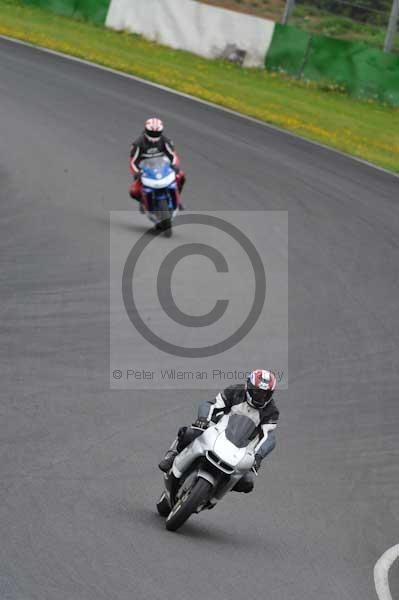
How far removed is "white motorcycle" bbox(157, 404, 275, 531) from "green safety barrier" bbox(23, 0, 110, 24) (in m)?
31.4

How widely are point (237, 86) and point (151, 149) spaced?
15383mm

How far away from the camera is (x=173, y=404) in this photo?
1248cm

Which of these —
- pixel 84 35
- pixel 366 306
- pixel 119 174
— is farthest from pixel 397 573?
pixel 84 35

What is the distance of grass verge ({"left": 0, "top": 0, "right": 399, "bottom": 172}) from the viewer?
98.9ft

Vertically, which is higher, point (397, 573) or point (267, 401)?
point (267, 401)

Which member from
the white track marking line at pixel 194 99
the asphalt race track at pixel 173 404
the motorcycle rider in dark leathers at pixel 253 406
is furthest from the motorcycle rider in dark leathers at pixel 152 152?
the motorcycle rider in dark leathers at pixel 253 406

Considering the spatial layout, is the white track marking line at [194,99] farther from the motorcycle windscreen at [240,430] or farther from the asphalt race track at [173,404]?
the motorcycle windscreen at [240,430]

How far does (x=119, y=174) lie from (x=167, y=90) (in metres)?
9.31

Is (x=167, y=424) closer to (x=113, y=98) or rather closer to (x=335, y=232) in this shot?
(x=335, y=232)

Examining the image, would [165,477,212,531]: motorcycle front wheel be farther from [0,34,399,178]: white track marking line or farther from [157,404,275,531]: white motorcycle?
[0,34,399,178]: white track marking line

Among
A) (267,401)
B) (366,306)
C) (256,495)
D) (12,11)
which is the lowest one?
(12,11)

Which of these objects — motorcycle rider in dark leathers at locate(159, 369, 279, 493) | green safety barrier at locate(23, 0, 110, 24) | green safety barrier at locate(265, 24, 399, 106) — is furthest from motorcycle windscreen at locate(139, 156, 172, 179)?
green safety barrier at locate(23, 0, 110, 24)

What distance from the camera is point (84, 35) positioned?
3688cm

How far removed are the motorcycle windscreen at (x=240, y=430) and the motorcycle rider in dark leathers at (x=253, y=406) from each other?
0.58 feet
